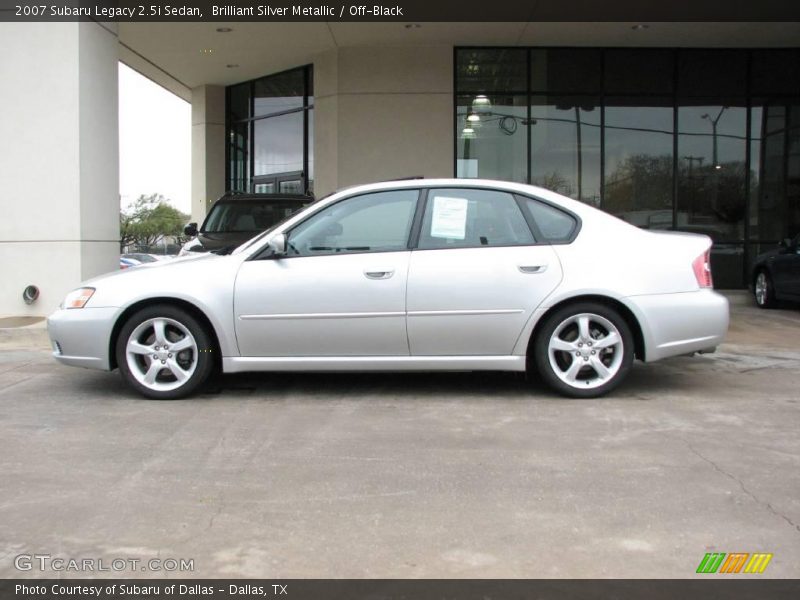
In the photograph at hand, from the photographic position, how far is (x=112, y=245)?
10688 millimetres

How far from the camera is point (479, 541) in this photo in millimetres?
3197

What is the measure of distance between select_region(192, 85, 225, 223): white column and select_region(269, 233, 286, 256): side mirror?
12.8 meters

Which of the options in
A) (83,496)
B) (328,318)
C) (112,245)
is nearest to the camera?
(83,496)

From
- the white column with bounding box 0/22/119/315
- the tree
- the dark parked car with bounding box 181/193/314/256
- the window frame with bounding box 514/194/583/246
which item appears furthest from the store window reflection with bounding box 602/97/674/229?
the tree

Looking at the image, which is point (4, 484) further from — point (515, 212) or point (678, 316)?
point (678, 316)

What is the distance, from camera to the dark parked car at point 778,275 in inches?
445

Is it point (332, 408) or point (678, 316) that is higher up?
point (678, 316)

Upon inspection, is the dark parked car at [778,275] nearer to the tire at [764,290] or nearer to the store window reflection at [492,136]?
the tire at [764,290]

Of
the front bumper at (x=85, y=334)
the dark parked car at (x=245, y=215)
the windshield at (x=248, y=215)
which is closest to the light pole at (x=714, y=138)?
the dark parked car at (x=245, y=215)

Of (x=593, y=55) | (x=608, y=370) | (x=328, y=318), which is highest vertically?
(x=593, y=55)

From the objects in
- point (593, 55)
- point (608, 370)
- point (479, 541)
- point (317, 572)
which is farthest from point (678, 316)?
point (593, 55)

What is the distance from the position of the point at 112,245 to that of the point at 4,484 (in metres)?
7.34
